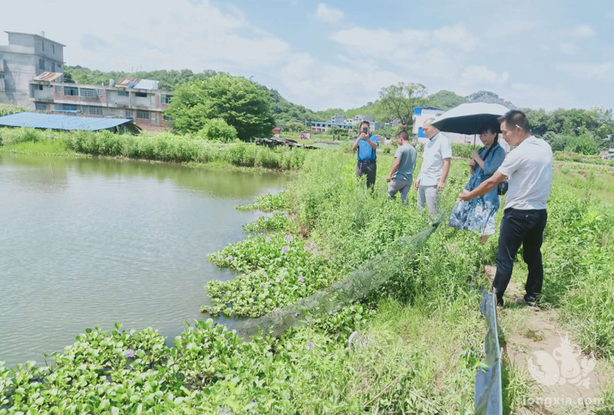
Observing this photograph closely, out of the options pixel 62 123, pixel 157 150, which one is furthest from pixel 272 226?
pixel 62 123

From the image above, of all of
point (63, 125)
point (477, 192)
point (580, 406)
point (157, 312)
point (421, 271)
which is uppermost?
point (63, 125)

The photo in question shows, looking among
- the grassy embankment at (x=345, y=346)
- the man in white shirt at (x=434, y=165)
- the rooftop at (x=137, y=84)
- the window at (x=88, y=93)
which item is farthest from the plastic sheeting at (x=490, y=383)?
the window at (x=88, y=93)

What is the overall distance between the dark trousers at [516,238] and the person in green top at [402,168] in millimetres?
2765

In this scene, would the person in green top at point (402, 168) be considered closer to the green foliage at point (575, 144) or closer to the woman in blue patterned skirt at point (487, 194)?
the woman in blue patterned skirt at point (487, 194)

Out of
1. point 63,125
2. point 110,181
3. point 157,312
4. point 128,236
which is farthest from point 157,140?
point 157,312

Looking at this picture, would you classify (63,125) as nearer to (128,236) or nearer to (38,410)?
(128,236)

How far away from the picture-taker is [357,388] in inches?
94.3

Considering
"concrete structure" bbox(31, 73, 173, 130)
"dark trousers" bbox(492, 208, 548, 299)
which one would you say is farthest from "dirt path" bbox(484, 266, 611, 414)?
"concrete structure" bbox(31, 73, 173, 130)

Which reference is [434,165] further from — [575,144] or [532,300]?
[575,144]

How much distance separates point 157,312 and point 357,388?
3.15m

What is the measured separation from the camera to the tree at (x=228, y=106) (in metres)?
41.0

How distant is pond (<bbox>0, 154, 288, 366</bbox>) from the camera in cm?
441

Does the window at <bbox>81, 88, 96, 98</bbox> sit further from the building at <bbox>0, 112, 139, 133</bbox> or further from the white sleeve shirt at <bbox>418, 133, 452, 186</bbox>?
the white sleeve shirt at <bbox>418, 133, 452, 186</bbox>

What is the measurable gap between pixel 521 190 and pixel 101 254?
6307 millimetres
